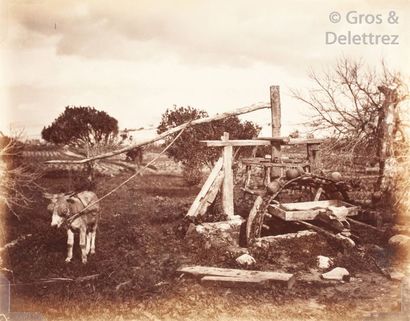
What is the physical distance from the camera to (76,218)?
27.2ft

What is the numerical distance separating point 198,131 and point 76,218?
10.6 m

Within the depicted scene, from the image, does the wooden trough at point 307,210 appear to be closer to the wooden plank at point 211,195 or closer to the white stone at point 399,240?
the white stone at point 399,240

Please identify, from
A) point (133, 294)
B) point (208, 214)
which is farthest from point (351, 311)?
point (208, 214)

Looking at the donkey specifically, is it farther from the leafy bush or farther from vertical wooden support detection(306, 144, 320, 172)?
the leafy bush

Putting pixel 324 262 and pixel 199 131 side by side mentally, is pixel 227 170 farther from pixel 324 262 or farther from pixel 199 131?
pixel 199 131

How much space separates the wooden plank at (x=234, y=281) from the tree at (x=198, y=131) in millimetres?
9704

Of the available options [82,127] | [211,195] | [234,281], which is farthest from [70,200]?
[82,127]

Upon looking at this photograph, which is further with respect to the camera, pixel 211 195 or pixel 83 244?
pixel 211 195

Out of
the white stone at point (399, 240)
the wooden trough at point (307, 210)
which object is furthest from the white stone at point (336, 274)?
the white stone at point (399, 240)

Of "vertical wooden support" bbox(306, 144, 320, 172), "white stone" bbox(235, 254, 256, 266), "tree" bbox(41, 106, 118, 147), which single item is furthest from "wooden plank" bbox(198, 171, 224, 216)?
"tree" bbox(41, 106, 118, 147)

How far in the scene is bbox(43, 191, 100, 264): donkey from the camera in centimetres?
784

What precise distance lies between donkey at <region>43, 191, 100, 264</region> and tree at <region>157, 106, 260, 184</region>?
7687 mm

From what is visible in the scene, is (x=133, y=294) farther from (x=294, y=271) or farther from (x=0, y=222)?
(x=0, y=222)

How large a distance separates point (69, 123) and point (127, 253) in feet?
41.4
